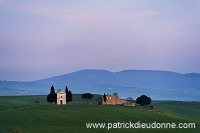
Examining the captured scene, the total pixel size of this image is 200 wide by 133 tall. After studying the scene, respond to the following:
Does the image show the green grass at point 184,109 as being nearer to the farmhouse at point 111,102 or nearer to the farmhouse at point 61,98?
the farmhouse at point 111,102

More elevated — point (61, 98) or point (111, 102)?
point (61, 98)

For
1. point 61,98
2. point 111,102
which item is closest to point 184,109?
point 111,102

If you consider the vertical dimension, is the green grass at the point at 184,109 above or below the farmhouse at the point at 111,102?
below

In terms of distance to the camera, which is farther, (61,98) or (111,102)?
(111,102)

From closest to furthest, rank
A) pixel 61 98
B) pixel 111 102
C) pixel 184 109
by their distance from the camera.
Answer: pixel 61 98, pixel 111 102, pixel 184 109

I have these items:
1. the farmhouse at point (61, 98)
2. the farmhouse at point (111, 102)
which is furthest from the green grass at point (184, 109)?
the farmhouse at point (61, 98)

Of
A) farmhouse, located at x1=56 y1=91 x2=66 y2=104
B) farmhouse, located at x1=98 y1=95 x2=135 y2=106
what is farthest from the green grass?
farmhouse, located at x1=56 y1=91 x2=66 y2=104

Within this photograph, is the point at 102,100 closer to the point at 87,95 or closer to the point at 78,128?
the point at 87,95

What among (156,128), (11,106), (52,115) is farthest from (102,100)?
(156,128)

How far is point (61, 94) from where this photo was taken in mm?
130000

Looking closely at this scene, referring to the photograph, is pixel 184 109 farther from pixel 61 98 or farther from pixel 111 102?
pixel 61 98

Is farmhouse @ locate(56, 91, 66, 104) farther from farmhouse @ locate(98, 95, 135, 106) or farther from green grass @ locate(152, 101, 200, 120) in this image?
green grass @ locate(152, 101, 200, 120)

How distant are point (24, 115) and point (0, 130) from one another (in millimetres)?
21690

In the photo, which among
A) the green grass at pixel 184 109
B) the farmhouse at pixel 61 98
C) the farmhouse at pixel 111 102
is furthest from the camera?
the green grass at pixel 184 109
